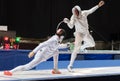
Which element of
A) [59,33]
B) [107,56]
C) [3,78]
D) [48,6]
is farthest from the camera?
[48,6]

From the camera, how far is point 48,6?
11859mm

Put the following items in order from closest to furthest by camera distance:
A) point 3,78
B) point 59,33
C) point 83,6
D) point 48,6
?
point 3,78 → point 59,33 → point 48,6 → point 83,6

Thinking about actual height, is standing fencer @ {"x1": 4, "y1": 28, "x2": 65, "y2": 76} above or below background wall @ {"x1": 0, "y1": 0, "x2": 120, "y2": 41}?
below

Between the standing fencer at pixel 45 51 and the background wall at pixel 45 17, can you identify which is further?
the background wall at pixel 45 17

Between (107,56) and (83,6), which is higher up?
(83,6)

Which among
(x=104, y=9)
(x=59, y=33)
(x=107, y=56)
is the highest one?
(x=104, y=9)

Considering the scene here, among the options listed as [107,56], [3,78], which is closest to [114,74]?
[3,78]

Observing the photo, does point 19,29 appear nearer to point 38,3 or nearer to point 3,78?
point 38,3

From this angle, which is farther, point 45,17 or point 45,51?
point 45,17

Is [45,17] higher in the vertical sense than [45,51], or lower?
higher

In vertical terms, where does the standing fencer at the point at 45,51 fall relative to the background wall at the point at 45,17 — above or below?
below

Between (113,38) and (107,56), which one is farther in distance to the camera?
(113,38)

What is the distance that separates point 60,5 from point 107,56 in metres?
4.08

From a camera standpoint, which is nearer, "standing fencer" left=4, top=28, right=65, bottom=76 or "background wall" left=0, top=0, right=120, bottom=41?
"standing fencer" left=4, top=28, right=65, bottom=76
